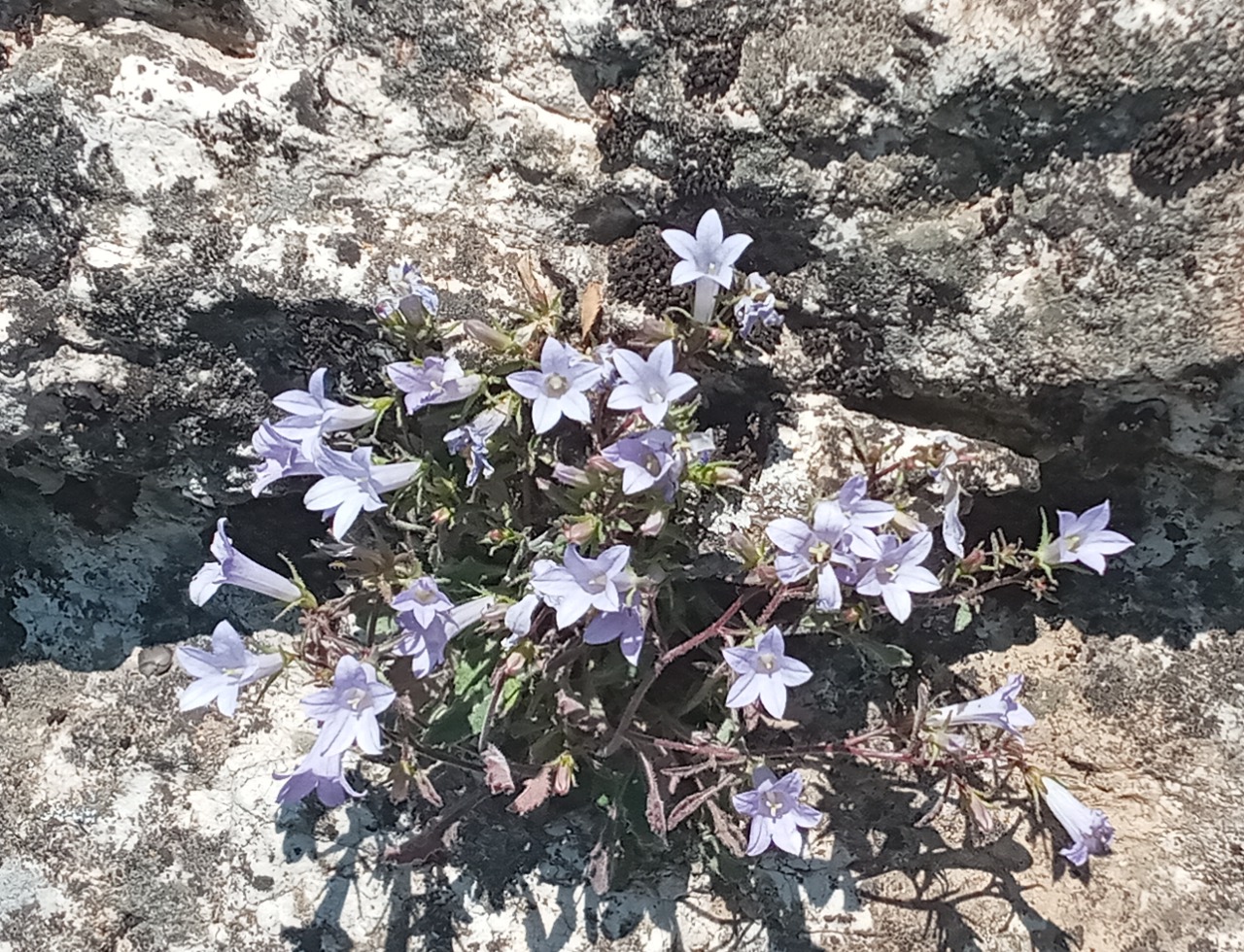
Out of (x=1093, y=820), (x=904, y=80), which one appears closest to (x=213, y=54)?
(x=904, y=80)

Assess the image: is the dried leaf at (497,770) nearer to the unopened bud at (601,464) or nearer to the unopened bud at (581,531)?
the unopened bud at (581,531)

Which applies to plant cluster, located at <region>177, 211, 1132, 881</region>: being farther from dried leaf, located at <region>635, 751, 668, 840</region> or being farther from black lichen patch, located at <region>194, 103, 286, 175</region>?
black lichen patch, located at <region>194, 103, 286, 175</region>

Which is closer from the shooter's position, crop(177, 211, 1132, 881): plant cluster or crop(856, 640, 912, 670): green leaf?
crop(177, 211, 1132, 881): plant cluster

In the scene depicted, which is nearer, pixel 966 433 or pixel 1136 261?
pixel 1136 261

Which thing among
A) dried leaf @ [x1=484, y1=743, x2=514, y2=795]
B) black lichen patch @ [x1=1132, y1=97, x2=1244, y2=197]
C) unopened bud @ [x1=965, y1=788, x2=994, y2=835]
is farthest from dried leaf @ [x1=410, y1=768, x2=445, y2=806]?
black lichen patch @ [x1=1132, y1=97, x2=1244, y2=197]

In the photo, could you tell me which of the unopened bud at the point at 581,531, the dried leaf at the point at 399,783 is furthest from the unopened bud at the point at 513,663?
the dried leaf at the point at 399,783

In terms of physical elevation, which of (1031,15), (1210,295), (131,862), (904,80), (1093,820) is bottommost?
(131,862)

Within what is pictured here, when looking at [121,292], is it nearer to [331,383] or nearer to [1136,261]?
[331,383]
